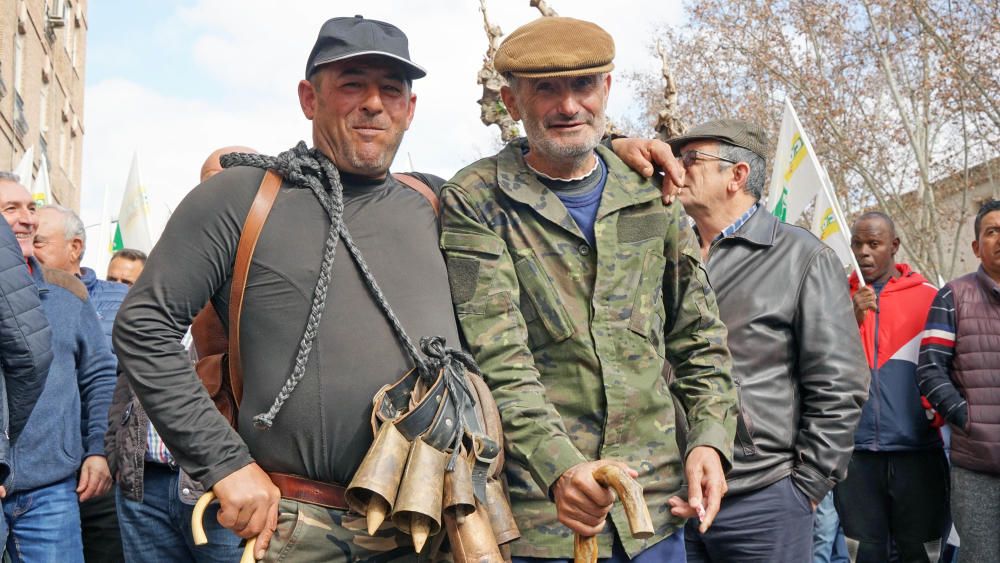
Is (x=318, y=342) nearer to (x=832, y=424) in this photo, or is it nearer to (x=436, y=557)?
(x=436, y=557)

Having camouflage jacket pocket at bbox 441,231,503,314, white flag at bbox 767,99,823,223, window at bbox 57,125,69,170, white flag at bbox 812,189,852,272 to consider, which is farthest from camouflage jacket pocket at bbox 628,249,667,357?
window at bbox 57,125,69,170

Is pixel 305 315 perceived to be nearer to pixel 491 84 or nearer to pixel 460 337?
pixel 460 337

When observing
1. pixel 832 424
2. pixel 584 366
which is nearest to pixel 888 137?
pixel 832 424

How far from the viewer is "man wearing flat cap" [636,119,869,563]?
13.4ft

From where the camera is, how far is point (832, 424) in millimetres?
4203

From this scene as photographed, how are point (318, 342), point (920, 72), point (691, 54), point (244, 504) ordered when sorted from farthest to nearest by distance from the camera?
point (691, 54)
point (920, 72)
point (318, 342)
point (244, 504)

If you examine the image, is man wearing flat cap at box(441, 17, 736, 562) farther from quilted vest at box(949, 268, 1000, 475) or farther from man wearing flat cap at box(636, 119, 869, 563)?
quilted vest at box(949, 268, 1000, 475)

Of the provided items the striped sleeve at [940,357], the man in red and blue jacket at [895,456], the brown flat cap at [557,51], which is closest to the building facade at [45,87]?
the man in red and blue jacket at [895,456]

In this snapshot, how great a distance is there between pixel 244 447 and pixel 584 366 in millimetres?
956

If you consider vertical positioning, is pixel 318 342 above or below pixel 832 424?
above

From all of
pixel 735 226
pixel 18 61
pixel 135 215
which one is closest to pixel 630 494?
pixel 735 226

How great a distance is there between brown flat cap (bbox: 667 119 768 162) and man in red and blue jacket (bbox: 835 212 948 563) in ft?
7.79

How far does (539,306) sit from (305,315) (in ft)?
2.19

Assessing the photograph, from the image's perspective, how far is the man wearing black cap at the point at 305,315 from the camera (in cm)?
273
